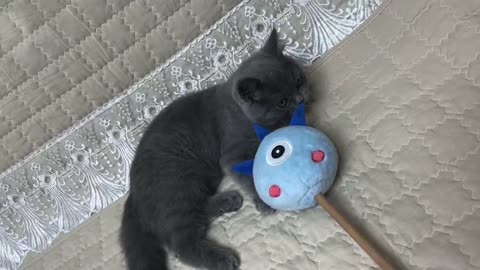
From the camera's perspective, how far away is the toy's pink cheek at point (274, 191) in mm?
846

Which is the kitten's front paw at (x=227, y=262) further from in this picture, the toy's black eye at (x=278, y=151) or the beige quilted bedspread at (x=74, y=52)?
the beige quilted bedspread at (x=74, y=52)

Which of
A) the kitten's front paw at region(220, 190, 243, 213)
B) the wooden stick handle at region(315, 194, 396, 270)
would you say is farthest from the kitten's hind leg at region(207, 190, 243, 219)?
the wooden stick handle at region(315, 194, 396, 270)

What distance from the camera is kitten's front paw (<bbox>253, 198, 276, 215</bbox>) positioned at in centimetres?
94

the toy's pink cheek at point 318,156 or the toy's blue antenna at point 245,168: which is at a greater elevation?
the toy's pink cheek at point 318,156

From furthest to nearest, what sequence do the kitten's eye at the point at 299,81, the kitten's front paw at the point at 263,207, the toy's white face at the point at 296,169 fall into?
the kitten's eye at the point at 299,81, the kitten's front paw at the point at 263,207, the toy's white face at the point at 296,169

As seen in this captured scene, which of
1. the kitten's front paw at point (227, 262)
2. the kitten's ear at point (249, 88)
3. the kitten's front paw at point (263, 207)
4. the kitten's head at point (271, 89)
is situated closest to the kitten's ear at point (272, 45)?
the kitten's head at point (271, 89)

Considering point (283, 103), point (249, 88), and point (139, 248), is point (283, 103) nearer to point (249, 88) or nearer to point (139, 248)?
point (249, 88)

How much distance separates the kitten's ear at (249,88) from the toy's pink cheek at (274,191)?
240 millimetres

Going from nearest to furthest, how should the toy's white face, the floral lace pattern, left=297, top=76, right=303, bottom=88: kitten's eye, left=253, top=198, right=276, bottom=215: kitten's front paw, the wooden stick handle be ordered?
the wooden stick handle
the toy's white face
left=253, top=198, right=276, bottom=215: kitten's front paw
left=297, top=76, right=303, bottom=88: kitten's eye
the floral lace pattern

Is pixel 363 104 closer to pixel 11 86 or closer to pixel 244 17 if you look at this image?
pixel 244 17

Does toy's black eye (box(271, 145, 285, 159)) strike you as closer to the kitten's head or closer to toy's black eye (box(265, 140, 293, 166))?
toy's black eye (box(265, 140, 293, 166))

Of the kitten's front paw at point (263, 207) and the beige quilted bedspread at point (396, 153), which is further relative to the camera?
the kitten's front paw at point (263, 207)

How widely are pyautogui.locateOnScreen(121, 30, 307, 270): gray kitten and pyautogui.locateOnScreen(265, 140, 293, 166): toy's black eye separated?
0.12 meters

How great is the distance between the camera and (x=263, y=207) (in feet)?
3.10
